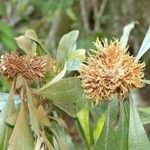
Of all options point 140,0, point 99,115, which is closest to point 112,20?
point 140,0

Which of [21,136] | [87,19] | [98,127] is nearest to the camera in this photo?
[21,136]

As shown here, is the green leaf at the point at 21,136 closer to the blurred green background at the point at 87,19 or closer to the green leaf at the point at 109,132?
the green leaf at the point at 109,132

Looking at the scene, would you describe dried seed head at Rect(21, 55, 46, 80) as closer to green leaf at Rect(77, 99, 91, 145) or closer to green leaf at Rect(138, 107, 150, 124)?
green leaf at Rect(77, 99, 91, 145)

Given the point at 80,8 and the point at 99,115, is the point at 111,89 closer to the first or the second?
the point at 99,115

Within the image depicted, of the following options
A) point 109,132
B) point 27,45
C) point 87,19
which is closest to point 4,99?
point 27,45

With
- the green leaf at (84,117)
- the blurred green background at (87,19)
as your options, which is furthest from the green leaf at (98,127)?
the blurred green background at (87,19)

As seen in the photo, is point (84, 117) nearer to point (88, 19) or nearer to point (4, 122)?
point (4, 122)

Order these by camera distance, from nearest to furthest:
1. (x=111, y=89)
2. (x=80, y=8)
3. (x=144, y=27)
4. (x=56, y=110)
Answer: (x=111, y=89)
(x=56, y=110)
(x=144, y=27)
(x=80, y=8)
